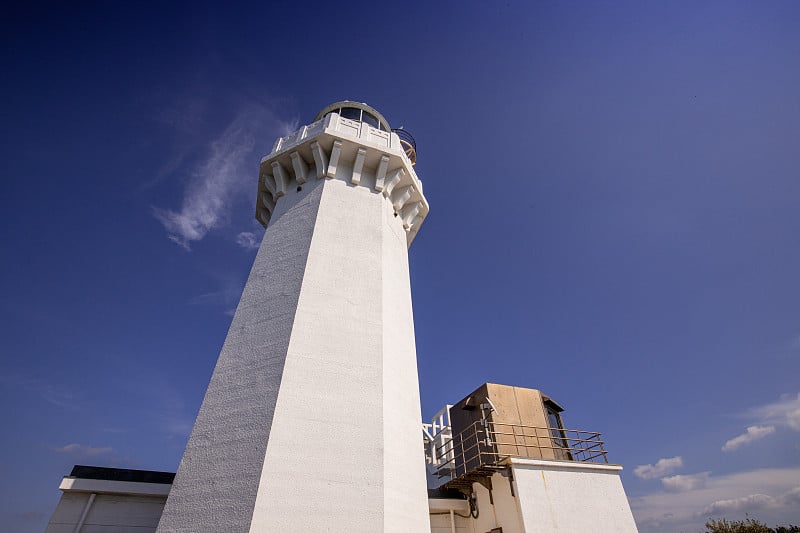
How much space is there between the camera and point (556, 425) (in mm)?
14602

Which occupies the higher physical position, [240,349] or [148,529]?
[240,349]

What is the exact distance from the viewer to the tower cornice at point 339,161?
12438mm

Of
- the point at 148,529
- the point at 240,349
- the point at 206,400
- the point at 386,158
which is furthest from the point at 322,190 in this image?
the point at 148,529

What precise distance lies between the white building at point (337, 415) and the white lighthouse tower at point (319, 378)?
0.11ft

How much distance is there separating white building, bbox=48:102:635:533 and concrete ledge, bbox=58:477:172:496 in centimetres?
2

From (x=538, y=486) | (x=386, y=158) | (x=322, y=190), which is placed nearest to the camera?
(x=538, y=486)

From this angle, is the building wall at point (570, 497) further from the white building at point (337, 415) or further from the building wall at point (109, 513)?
the building wall at point (109, 513)

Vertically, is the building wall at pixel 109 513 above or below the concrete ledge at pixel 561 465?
below

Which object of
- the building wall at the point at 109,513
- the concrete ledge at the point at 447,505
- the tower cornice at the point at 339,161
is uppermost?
the tower cornice at the point at 339,161

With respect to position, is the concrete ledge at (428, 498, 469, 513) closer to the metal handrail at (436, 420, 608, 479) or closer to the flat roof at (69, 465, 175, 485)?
the metal handrail at (436, 420, 608, 479)

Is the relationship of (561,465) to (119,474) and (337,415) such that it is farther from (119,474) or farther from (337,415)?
(119,474)

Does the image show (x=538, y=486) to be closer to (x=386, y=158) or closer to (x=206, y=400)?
(x=206, y=400)

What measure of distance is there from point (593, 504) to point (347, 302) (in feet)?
30.9

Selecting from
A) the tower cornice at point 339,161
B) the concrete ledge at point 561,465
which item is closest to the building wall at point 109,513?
the tower cornice at point 339,161
